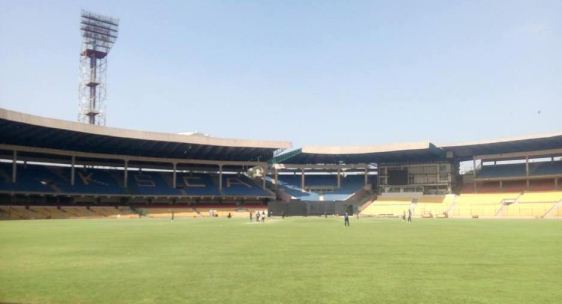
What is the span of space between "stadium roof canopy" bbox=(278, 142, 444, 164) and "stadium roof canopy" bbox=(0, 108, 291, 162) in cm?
608

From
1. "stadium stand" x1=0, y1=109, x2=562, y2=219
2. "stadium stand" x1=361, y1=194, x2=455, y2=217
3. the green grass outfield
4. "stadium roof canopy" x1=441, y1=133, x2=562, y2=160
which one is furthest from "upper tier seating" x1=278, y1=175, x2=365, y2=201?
the green grass outfield

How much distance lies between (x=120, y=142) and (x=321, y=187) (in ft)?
132

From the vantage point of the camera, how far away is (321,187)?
3762 inches

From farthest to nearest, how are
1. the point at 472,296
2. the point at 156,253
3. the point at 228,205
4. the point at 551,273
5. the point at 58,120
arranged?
the point at 228,205
the point at 58,120
the point at 156,253
the point at 551,273
the point at 472,296

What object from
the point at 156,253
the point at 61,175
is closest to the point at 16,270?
the point at 156,253

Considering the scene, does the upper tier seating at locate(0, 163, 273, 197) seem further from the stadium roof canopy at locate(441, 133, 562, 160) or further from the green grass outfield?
the green grass outfield

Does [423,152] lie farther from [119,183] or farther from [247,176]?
[119,183]

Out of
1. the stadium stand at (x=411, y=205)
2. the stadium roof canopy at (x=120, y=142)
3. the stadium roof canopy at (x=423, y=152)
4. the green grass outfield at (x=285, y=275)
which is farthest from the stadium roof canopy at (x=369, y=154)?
the green grass outfield at (x=285, y=275)

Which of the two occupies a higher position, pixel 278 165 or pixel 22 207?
pixel 278 165

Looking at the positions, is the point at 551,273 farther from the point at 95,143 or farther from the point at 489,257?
the point at 95,143

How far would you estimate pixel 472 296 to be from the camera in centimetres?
971

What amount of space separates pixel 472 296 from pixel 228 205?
3124 inches

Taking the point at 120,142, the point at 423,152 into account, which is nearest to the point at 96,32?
the point at 120,142

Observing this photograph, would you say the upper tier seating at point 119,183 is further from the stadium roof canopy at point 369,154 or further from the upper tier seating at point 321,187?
the stadium roof canopy at point 369,154
